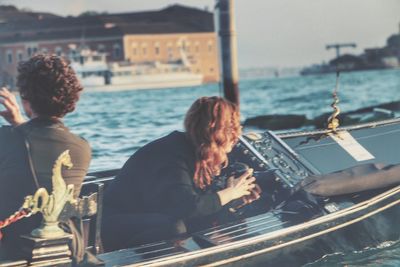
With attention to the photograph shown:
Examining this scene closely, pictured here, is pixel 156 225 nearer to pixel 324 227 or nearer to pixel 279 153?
pixel 324 227

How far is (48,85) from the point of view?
251 centimetres

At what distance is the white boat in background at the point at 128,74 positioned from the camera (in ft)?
137

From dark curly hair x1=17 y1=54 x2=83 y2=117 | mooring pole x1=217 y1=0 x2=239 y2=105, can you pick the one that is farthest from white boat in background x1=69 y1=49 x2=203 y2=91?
dark curly hair x1=17 y1=54 x2=83 y2=117

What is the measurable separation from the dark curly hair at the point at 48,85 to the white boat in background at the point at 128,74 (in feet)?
124

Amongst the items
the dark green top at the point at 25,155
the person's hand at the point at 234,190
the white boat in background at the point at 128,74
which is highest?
the dark green top at the point at 25,155

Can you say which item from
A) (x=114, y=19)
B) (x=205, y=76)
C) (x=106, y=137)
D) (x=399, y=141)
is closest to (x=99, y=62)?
(x=114, y=19)

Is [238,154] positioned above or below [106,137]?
above

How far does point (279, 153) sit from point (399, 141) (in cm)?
119

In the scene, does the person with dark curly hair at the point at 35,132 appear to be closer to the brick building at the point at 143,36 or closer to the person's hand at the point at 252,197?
the person's hand at the point at 252,197

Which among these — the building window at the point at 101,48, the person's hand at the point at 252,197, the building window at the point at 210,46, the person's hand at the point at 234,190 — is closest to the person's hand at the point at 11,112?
the person's hand at the point at 234,190

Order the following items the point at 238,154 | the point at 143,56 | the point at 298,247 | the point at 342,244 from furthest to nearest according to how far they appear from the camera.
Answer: the point at 143,56
the point at 238,154
the point at 342,244
the point at 298,247

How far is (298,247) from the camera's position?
11.3 ft

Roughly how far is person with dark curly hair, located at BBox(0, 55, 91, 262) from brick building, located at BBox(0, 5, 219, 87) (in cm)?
3633

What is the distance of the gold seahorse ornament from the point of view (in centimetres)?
254
